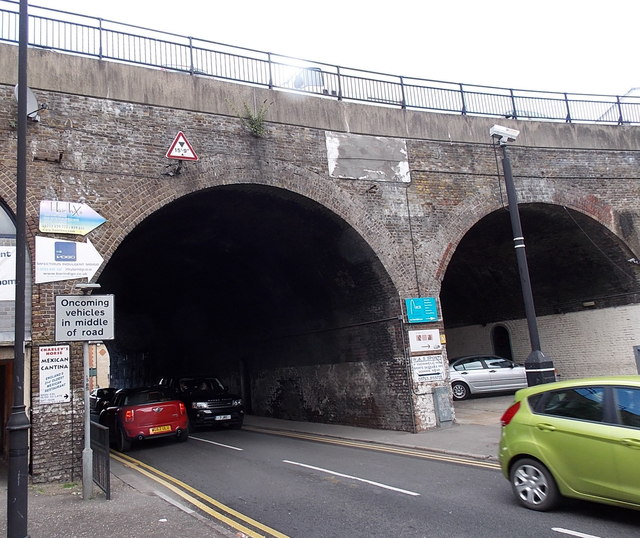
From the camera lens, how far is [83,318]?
819 centimetres

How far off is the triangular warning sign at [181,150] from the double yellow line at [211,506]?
20.8 feet

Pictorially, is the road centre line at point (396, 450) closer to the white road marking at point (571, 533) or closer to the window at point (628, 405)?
the white road marking at point (571, 533)

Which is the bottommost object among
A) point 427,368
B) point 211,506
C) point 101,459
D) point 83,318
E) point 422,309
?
point 211,506

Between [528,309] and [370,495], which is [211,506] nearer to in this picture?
[370,495]

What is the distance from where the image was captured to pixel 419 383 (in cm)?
1348

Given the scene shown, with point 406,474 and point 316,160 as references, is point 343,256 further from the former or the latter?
point 406,474

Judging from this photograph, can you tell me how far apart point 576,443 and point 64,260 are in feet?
28.8

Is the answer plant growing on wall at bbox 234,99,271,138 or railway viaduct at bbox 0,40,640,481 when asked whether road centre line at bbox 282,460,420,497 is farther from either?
plant growing on wall at bbox 234,99,271,138

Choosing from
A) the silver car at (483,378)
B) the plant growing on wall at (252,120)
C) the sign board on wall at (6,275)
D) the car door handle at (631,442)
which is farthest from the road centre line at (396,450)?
the sign board on wall at (6,275)

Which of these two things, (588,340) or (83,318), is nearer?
(83,318)

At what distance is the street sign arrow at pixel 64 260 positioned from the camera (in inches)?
388

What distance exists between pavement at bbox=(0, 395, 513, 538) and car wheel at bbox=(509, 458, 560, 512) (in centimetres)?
331

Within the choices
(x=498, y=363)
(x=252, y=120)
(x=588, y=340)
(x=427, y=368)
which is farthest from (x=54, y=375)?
(x=588, y=340)

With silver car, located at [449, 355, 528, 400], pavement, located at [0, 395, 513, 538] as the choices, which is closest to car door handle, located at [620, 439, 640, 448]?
pavement, located at [0, 395, 513, 538]
